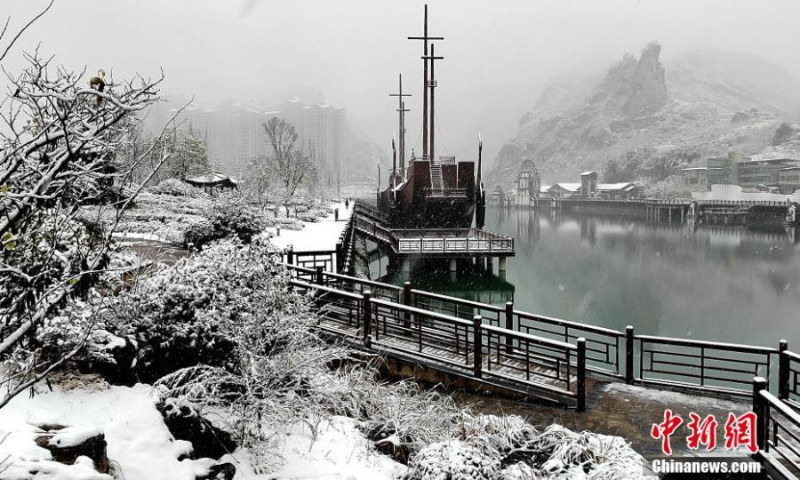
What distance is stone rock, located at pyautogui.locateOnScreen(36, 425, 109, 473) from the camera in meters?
4.04

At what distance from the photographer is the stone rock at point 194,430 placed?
509cm

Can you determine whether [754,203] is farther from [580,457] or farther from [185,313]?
[185,313]

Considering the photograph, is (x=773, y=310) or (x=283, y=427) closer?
(x=283, y=427)

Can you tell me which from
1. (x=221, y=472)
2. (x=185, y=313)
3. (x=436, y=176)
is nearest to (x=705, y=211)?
(x=436, y=176)

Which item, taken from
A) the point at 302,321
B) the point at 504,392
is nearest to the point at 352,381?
the point at 302,321

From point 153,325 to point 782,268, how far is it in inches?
1521

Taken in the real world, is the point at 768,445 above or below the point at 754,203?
below

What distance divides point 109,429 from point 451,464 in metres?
2.92

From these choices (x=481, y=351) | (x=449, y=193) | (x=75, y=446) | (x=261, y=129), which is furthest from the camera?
(x=261, y=129)

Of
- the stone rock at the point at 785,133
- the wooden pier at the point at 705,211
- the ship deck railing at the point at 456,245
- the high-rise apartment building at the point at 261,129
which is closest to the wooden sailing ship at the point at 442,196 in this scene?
the ship deck railing at the point at 456,245

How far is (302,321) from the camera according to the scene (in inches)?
251

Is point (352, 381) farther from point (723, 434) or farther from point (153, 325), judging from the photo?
point (723, 434)

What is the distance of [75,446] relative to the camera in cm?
406

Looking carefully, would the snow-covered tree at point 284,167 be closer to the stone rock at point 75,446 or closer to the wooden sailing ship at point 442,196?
the wooden sailing ship at point 442,196
